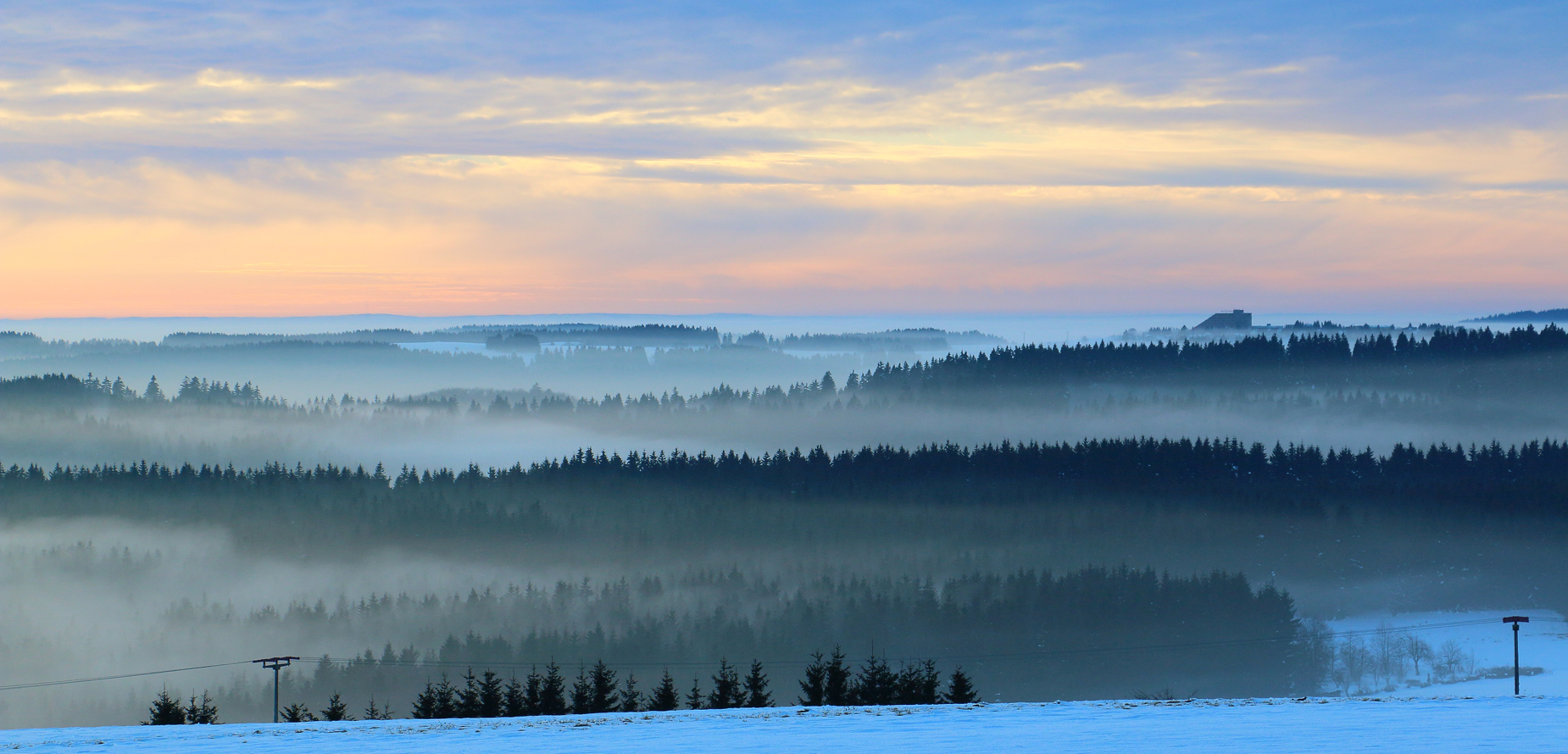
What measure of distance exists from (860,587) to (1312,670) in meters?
49.6

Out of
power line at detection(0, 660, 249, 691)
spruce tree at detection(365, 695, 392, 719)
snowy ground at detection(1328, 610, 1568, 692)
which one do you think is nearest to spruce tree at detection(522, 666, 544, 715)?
spruce tree at detection(365, 695, 392, 719)

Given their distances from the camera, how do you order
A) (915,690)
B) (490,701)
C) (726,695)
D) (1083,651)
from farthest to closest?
(1083,651) → (726,695) → (490,701) → (915,690)

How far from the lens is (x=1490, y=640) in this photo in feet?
420

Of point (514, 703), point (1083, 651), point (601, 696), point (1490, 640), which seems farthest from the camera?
point (1490, 640)

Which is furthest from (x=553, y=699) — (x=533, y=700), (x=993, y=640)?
(x=993, y=640)

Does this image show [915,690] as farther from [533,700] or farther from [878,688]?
[533,700]

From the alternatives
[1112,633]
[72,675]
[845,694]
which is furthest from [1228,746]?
[72,675]

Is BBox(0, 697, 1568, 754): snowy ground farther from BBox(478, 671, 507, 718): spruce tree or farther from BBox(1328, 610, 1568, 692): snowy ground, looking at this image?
BBox(1328, 610, 1568, 692): snowy ground

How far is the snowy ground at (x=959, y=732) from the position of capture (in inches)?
1057

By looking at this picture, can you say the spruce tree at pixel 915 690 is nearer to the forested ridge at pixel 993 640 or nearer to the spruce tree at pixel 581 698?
the spruce tree at pixel 581 698

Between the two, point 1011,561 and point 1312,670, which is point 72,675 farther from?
point 1312,670

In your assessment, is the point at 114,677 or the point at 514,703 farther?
the point at 114,677

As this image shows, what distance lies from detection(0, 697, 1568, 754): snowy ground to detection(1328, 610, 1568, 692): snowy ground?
263ft

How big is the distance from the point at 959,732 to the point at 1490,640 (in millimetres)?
125075
